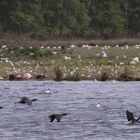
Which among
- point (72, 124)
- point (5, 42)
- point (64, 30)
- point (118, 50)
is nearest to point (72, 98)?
point (72, 124)

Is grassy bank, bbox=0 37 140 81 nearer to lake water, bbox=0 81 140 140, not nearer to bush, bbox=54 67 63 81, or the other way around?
bush, bbox=54 67 63 81

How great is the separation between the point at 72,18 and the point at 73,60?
3516 centimetres

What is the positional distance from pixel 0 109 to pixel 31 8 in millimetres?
55354

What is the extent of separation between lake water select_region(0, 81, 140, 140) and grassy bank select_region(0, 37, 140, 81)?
2489mm

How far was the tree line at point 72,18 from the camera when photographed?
84.3 meters

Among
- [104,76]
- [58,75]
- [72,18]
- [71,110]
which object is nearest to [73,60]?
[58,75]

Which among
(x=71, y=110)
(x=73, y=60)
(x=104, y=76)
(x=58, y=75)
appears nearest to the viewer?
(x=71, y=110)

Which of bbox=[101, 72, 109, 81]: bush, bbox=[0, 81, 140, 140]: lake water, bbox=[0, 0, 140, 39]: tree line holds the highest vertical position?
bbox=[0, 0, 140, 39]: tree line

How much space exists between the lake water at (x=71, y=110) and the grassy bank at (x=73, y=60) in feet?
8.17

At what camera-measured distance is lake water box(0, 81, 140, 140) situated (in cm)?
2530

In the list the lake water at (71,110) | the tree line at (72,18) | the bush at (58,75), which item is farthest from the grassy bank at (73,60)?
the tree line at (72,18)

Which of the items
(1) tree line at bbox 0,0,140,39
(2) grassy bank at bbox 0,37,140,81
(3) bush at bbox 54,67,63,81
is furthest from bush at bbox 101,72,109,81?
(1) tree line at bbox 0,0,140,39

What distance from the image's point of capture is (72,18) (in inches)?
3506

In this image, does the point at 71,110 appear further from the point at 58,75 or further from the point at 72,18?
the point at 72,18
